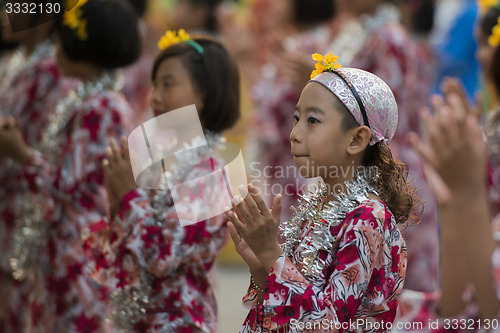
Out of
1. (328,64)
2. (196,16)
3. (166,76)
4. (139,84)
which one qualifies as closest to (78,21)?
(166,76)

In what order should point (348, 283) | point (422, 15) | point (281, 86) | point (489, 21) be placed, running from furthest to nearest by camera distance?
point (422, 15)
point (281, 86)
point (489, 21)
point (348, 283)

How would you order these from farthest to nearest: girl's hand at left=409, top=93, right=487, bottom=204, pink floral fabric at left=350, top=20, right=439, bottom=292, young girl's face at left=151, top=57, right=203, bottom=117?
1. pink floral fabric at left=350, top=20, right=439, bottom=292
2. young girl's face at left=151, top=57, right=203, bottom=117
3. girl's hand at left=409, top=93, right=487, bottom=204

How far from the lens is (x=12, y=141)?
345 centimetres

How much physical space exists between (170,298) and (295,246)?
0.75m

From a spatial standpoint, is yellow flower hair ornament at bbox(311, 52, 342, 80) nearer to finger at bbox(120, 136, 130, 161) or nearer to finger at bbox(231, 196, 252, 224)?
finger at bbox(231, 196, 252, 224)

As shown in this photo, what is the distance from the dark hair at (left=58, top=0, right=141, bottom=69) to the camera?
11.5 ft

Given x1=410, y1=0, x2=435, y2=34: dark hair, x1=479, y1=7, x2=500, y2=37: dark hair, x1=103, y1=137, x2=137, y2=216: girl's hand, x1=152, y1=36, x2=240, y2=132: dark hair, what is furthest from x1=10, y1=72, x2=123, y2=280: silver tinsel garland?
x1=410, y1=0, x2=435, y2=34: dark hair

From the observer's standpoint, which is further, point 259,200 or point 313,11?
point 313,11

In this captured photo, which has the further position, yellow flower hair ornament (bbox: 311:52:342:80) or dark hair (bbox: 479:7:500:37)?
dark hair (bbox: 479:7:500:37)

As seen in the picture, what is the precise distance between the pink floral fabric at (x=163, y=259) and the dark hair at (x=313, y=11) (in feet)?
9.18

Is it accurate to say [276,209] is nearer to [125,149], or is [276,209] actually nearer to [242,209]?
[242,209]

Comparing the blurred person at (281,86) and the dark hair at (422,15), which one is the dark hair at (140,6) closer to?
the blurred person at (281,86)

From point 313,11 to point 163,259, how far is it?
309 cm

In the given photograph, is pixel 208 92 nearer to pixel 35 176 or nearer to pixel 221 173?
pixel 221 173
